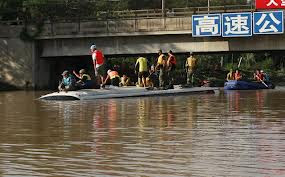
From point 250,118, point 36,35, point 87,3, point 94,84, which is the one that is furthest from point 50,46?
point 250,118

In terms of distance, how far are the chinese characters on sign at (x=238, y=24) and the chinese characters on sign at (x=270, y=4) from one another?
1.28 metres

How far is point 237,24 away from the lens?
37.6 metres

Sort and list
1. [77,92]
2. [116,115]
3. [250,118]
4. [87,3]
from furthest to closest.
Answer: [87,3] < [77,92] < [116,115] < [250,118]

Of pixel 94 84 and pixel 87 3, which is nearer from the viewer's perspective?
pixel 94 84

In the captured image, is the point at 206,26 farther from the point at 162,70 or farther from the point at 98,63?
the point at 98,63

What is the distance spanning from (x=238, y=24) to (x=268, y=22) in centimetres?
176

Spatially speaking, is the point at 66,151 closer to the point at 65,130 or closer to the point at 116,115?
the point at 65,130

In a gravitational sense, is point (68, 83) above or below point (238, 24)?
below

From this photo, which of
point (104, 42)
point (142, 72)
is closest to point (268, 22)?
point (104, 42)

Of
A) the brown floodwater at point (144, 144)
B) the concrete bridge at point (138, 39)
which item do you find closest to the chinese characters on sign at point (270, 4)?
the concrete bridge at point (138, 39)

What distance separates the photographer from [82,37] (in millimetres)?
42188

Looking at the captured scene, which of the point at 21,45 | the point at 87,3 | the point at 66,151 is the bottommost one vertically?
the point at 66,151

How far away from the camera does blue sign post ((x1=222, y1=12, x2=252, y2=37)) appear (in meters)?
37.4

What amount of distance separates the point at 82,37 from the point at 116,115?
28.6m
